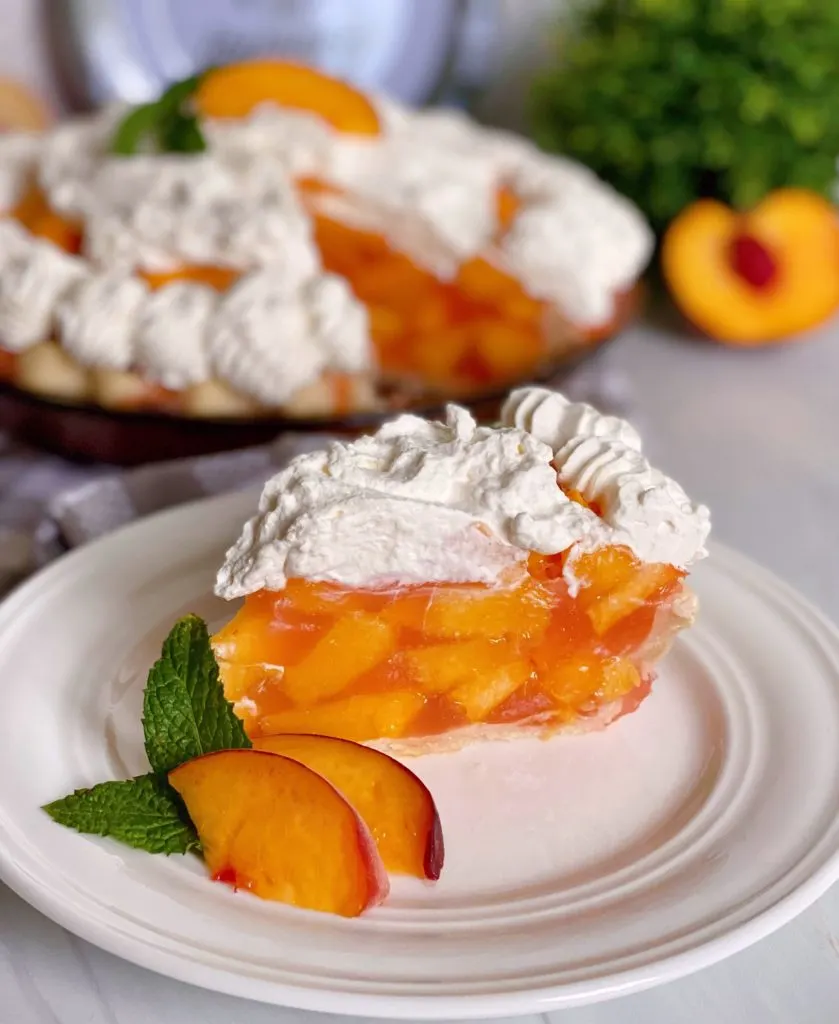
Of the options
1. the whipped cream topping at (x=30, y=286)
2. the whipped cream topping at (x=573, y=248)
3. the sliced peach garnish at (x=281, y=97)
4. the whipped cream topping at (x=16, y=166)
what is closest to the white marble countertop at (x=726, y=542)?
the whipped cream topping at (x=573, y=248)

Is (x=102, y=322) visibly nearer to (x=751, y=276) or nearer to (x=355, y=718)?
(x=355, y=718)

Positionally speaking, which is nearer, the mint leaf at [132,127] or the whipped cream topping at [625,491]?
the whipped cream topping at [625,491]

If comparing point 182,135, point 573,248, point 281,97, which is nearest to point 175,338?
point 182,135

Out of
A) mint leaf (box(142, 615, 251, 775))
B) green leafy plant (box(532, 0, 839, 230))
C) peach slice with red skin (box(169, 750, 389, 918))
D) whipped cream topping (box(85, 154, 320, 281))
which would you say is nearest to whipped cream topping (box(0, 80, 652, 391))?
whipped cream topping (box(85, 154, 320, 281))

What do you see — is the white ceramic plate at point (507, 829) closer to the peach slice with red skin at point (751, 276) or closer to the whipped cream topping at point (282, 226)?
the whipped cream topping at point (282, 226)

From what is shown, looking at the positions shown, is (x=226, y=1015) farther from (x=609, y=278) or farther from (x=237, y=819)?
(x=609, y=278)

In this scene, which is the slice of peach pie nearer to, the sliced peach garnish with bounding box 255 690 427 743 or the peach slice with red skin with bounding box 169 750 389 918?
the sliced peach garnish with bounding box 255 690 427 743
